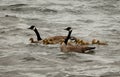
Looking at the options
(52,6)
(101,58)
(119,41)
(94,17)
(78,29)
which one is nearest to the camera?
(101,58)

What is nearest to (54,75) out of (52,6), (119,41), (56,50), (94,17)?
(56,50)

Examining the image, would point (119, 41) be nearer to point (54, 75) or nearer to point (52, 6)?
point (54, 75)

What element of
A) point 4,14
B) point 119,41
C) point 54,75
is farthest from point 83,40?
point 4,14

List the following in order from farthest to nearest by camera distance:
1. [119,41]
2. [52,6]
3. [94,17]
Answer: [52,6] → [94,17] → [119,41]

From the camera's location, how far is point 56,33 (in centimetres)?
2020

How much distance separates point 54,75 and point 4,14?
12062 mm

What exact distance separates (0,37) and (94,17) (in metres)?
6.49

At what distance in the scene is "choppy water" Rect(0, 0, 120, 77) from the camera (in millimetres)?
14008

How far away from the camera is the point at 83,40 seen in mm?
18516

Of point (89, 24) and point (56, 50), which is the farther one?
point (89, 24)

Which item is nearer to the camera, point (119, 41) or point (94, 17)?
point (119, 41)

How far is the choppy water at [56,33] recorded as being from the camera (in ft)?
46.0

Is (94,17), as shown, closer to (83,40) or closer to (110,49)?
(83,40)

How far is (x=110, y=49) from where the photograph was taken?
54.6 ft
